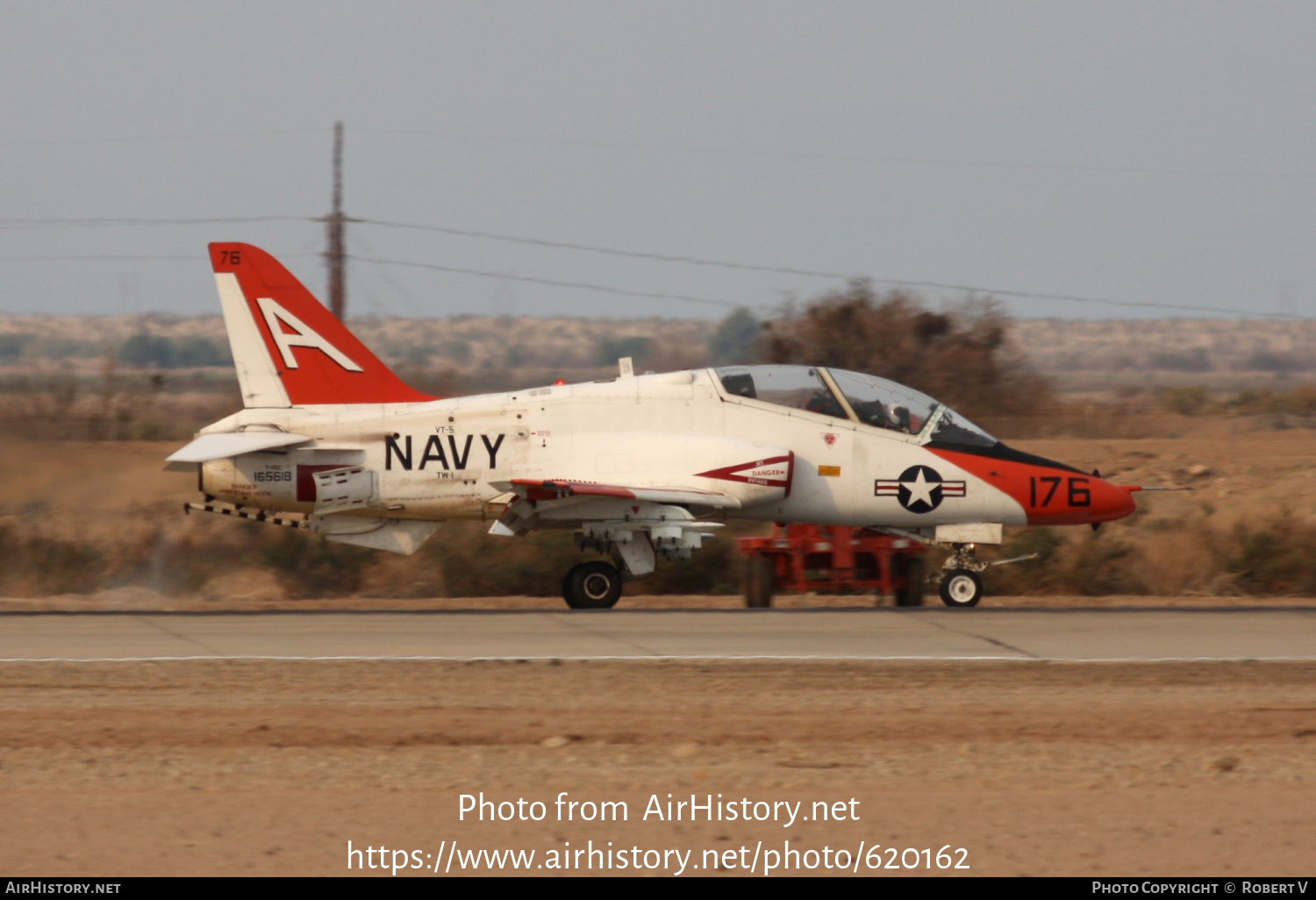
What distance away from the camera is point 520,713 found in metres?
10.5

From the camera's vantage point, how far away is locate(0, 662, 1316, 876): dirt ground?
7465 millimetres

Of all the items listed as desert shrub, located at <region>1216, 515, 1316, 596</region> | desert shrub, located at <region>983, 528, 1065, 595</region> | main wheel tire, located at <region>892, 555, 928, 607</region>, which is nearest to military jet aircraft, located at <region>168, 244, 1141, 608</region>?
main wheel tire, located at <region>892, 555, 928, 607</region>

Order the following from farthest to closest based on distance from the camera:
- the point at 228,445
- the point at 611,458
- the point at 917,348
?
the point at 917,348, the point at 611,458, the point at 228,445

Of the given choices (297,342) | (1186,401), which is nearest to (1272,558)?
(297,342)

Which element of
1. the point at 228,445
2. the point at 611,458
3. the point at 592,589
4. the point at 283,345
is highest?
the point at 283,345

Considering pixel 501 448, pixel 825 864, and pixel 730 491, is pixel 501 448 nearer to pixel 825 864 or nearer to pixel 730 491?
pixel 730 491

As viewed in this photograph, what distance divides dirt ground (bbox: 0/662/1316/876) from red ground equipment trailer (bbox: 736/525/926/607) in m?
4.63

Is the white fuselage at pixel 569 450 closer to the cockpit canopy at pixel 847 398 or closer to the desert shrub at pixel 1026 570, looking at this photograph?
the cockpit canopy at pixel 847 398

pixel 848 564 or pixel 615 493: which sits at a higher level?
pixel 615 493

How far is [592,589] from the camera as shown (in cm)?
1673

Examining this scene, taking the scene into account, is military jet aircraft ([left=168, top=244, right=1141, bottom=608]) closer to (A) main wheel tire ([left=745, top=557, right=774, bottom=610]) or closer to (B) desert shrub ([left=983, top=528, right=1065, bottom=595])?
(A) main wheel tire ([left=745, top=557, right=774, bottom=610])

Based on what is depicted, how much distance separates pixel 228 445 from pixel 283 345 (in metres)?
1.43

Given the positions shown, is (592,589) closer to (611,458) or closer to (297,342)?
(611,458)

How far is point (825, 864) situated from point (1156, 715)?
13.9ft
